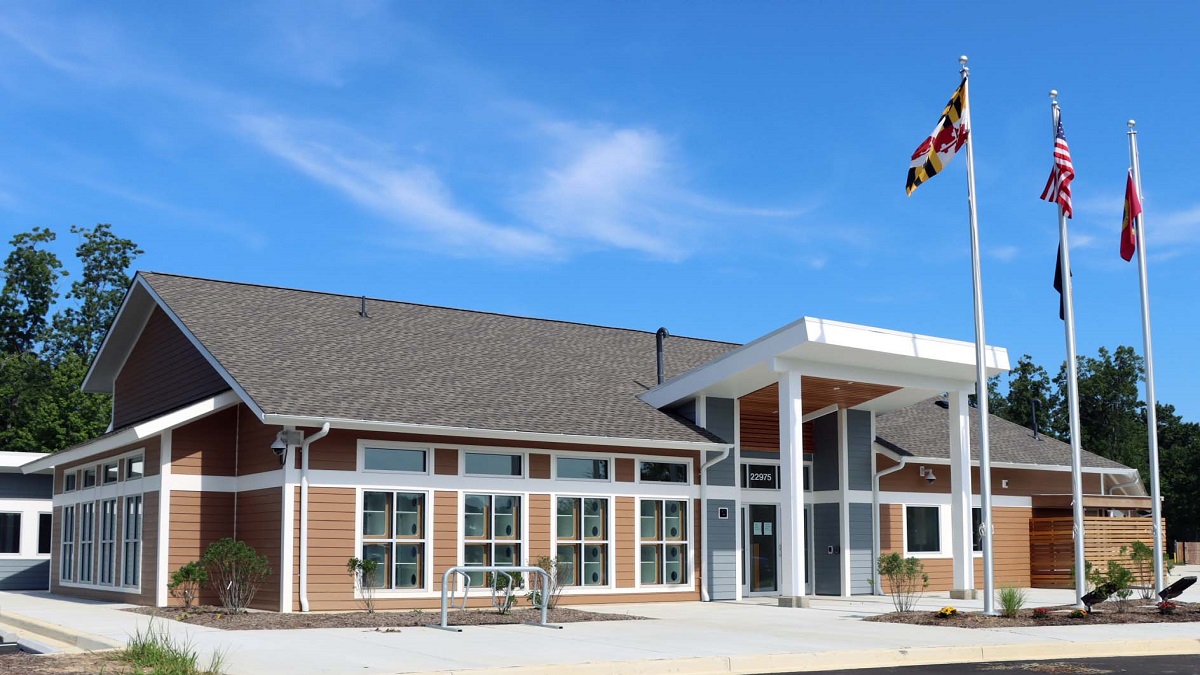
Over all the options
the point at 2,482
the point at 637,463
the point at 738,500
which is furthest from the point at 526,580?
the point at 2,482

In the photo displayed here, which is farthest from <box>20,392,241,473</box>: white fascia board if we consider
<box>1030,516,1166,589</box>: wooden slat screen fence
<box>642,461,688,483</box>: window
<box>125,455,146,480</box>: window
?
<box>1030,516,1166,589</box>: wooden slat screen fence

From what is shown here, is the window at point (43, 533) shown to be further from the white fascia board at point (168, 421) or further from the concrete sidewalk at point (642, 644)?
the concrete sidewalk at point (642, 644)

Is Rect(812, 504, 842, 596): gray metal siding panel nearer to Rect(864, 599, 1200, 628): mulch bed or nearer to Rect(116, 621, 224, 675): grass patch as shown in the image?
Rect(864, 599, 1200, 628): mulch bed

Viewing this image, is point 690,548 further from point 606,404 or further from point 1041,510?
point 1041,510

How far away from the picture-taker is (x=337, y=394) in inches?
773

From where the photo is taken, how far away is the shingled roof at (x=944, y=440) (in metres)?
27.2

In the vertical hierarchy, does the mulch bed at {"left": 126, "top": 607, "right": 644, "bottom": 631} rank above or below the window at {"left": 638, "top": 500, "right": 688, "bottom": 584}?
below

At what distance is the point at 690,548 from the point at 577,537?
8.73ft

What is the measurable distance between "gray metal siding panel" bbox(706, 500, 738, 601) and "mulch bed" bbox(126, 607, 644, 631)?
495cm

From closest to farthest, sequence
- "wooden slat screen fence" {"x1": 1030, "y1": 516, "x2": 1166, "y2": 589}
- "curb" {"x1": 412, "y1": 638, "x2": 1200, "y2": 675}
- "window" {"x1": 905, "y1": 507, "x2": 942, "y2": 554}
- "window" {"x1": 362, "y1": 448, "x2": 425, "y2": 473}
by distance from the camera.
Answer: "curb" {"x1": 412, "y1": 638, "x2": 1200, "y2": 675}
"window" {"x1": 362, "y1": 448, "x2": 425, "y2": 473}
"window" {"x1": 905, "y1": 507, "x2": 942, "y2": 554}
"wooden slat screen fence" {"x1": 1030, "y1": 516, "x2": 1166, "y2": 589}

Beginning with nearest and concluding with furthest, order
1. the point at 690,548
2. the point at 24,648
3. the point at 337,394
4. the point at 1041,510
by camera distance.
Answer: the point at 24,648 → the point at 337,394 → the point at 690,548 → the point at 1041,510

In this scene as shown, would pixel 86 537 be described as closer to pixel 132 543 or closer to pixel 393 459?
pixel 132 543

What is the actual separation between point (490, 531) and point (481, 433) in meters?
1.85

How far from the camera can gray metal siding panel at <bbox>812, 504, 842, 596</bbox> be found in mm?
25500
